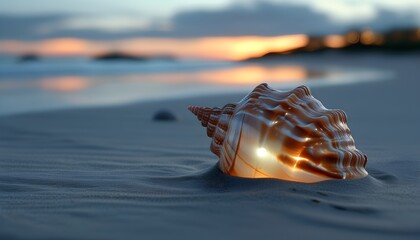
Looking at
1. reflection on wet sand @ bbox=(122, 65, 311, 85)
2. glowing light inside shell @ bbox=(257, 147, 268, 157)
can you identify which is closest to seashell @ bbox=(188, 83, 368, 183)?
glowing light inside shell @ bbox=(257, 147, 268, 157)

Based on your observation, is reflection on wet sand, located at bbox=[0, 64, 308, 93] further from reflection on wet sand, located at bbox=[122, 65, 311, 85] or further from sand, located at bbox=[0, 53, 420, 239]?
sand, located at bbox=[0, 53, 420, 239]

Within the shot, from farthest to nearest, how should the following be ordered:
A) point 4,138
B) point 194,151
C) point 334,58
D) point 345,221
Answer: point 334,58
point 4,138
point 194,151
point 345,221

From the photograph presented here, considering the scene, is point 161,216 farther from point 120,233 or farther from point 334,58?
point 334,58

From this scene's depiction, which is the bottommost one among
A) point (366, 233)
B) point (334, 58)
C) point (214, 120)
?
point (366, 233)

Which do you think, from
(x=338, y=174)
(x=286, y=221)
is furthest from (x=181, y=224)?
(x=338, y=174)

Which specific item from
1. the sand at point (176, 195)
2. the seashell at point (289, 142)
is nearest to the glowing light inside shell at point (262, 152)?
the seashell at point (289, 142)

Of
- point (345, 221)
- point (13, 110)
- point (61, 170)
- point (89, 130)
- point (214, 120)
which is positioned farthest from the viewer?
point (13, 110)
